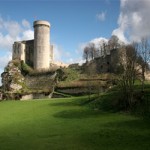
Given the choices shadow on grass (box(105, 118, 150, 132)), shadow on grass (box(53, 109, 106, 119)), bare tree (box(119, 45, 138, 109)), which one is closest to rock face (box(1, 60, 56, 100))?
bare tree (box(119, 45, 138, 109))

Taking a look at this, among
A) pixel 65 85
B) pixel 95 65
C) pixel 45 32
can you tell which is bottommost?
pixel 65 85

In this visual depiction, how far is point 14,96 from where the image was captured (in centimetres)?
6806

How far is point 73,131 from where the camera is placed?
2638 centimetres

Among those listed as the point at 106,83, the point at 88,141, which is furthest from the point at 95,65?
the point at 88,141

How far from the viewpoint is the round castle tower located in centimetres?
7919

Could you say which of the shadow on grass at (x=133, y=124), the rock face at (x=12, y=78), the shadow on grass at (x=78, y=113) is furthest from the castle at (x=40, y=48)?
the shadow on grass at (x=133, y=124)

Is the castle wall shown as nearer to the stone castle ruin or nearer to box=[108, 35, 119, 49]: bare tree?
the stone castle ruin

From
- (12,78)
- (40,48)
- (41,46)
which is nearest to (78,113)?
(12,78)

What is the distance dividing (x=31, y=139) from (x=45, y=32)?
193 ft

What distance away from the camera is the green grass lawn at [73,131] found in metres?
21.3

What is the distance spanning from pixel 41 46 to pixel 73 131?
5472 cm

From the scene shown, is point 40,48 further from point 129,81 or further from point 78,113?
point 78,113

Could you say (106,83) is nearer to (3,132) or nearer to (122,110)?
(122,110)

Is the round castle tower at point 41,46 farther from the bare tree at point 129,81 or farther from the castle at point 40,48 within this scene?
the bare tree at point 129,81
